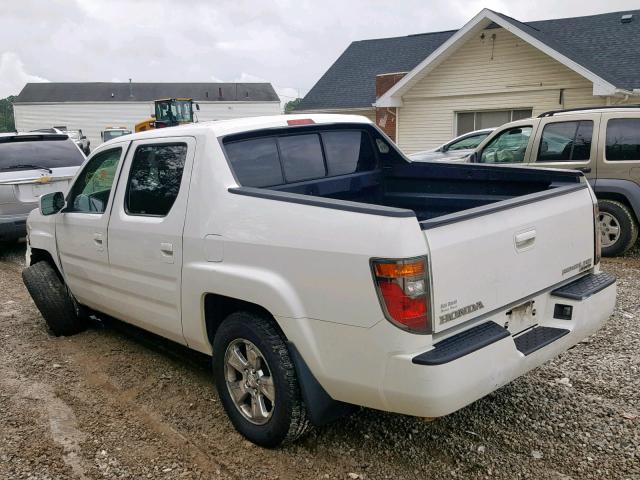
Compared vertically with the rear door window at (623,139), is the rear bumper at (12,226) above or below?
below

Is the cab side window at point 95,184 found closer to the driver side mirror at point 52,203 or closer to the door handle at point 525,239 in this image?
the driver side mirror at point 52,203

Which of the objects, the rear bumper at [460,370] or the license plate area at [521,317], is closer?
the rear bumper at [460,370]

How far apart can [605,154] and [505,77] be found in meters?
10.4

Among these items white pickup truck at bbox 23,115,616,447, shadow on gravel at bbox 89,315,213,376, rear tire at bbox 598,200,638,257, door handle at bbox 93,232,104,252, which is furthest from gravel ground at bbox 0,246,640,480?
rear tire at bbox 598,200,638,257

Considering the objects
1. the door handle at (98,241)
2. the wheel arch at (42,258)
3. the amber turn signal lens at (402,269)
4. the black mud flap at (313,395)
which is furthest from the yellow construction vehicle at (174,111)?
A: the amber turn signal lens at (402,269)

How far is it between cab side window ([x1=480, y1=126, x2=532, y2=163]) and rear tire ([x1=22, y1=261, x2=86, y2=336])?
6147 mm

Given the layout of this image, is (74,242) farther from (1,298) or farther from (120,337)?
(1,298)

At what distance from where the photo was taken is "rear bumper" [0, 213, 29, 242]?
8500 millimetres

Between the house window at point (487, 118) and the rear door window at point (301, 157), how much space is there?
14.6m

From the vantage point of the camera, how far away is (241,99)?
7181 cm

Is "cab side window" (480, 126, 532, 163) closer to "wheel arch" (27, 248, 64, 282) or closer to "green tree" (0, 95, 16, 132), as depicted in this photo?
"wheel arch" (27, 248, 64, 282)

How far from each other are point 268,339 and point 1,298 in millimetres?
5167

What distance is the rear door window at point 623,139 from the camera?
7355mm

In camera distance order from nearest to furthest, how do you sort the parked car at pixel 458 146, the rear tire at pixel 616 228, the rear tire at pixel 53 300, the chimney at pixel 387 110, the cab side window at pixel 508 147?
the rear tire at pixel 53 300 < the rear tire at pixel 616 228 < the cab side window at pixel 508 147 < the parked car at pixel 458 146 < the chimney at pixel 387 110
